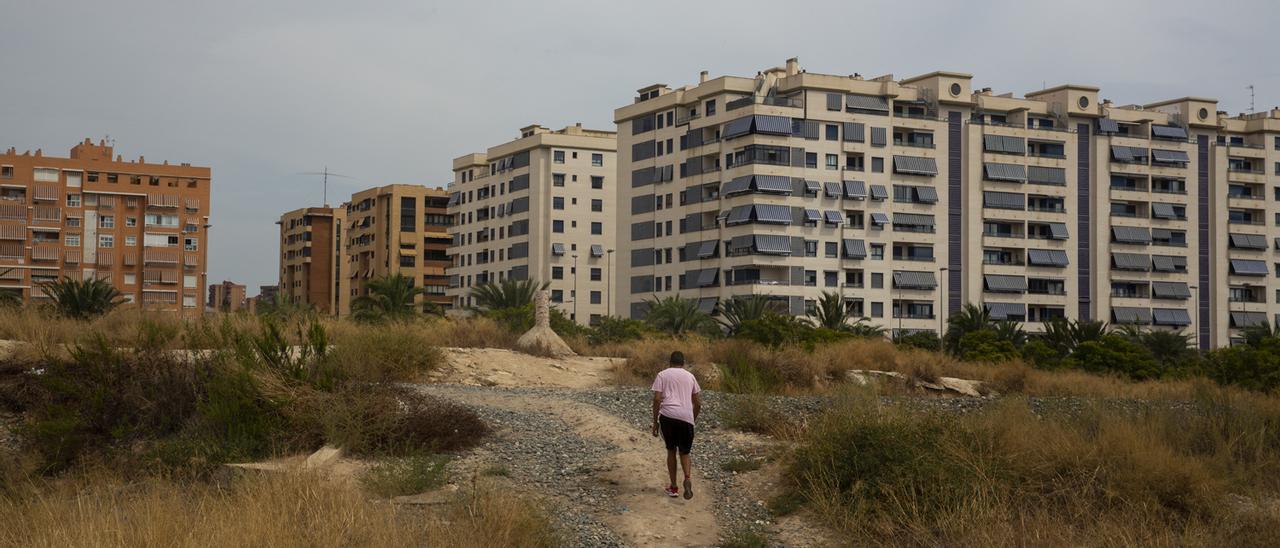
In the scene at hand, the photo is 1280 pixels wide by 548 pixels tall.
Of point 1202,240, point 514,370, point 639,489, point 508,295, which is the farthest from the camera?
point 1202,240

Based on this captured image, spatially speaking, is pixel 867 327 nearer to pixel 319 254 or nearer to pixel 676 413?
pixel 676 413

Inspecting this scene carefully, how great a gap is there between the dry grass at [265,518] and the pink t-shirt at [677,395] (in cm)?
198


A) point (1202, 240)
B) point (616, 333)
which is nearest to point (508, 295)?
point (616, 333)

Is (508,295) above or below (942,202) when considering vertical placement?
below

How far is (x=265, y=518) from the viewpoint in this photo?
1088 centimetres

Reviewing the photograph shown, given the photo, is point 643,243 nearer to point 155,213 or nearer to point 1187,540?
point 155,213

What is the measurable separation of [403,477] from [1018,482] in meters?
7.20

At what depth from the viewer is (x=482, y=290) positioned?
243ft

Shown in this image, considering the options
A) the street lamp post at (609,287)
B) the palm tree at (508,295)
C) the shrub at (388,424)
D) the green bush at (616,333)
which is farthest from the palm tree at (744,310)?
the shrub at (388,424)

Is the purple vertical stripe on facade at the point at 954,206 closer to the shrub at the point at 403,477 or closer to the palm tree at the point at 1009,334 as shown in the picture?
the palm tree at the point at 1009,334

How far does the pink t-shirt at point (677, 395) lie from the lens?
46.2 ft

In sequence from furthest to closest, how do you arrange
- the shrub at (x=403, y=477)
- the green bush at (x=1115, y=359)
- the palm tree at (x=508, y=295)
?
the palm tree at (x=508, y=295) < the green bush at (x=1115, y=359) < the shrub at (x=403, y=477)

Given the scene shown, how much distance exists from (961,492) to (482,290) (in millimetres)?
62116

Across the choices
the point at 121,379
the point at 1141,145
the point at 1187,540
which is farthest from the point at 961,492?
the point at 1141,145
